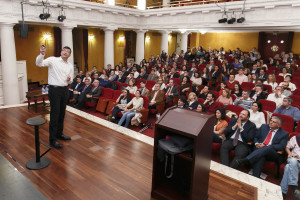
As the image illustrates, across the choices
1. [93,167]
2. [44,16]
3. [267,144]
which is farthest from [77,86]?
[267,144]

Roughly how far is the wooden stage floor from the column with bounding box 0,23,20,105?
427 centimetres

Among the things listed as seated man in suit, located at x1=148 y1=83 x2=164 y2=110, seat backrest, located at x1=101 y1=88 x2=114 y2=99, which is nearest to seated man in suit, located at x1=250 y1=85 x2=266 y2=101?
seated man in suit, located at x1=148 y1=83 x2=164 y2=110

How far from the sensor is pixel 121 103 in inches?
231

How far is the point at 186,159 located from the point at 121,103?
4169mm

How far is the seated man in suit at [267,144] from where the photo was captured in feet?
10.5

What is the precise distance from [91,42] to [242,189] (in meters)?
11.5

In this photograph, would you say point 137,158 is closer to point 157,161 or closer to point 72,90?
point 157,161

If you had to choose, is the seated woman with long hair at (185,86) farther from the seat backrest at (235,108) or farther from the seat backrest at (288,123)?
the seat backrest at (288,123)

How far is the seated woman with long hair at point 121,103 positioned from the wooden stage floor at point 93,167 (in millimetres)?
1706

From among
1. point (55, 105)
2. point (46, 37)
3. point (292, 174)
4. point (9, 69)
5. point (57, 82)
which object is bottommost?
point (292, 174)

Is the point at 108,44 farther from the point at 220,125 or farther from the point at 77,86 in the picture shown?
the point at 220,125

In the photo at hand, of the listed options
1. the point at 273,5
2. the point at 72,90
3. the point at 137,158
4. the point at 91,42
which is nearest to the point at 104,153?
the point at 137,158

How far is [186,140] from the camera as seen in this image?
1909 mm

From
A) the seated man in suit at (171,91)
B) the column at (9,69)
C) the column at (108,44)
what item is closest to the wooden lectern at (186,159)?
the seated man in suit at (171,91)
